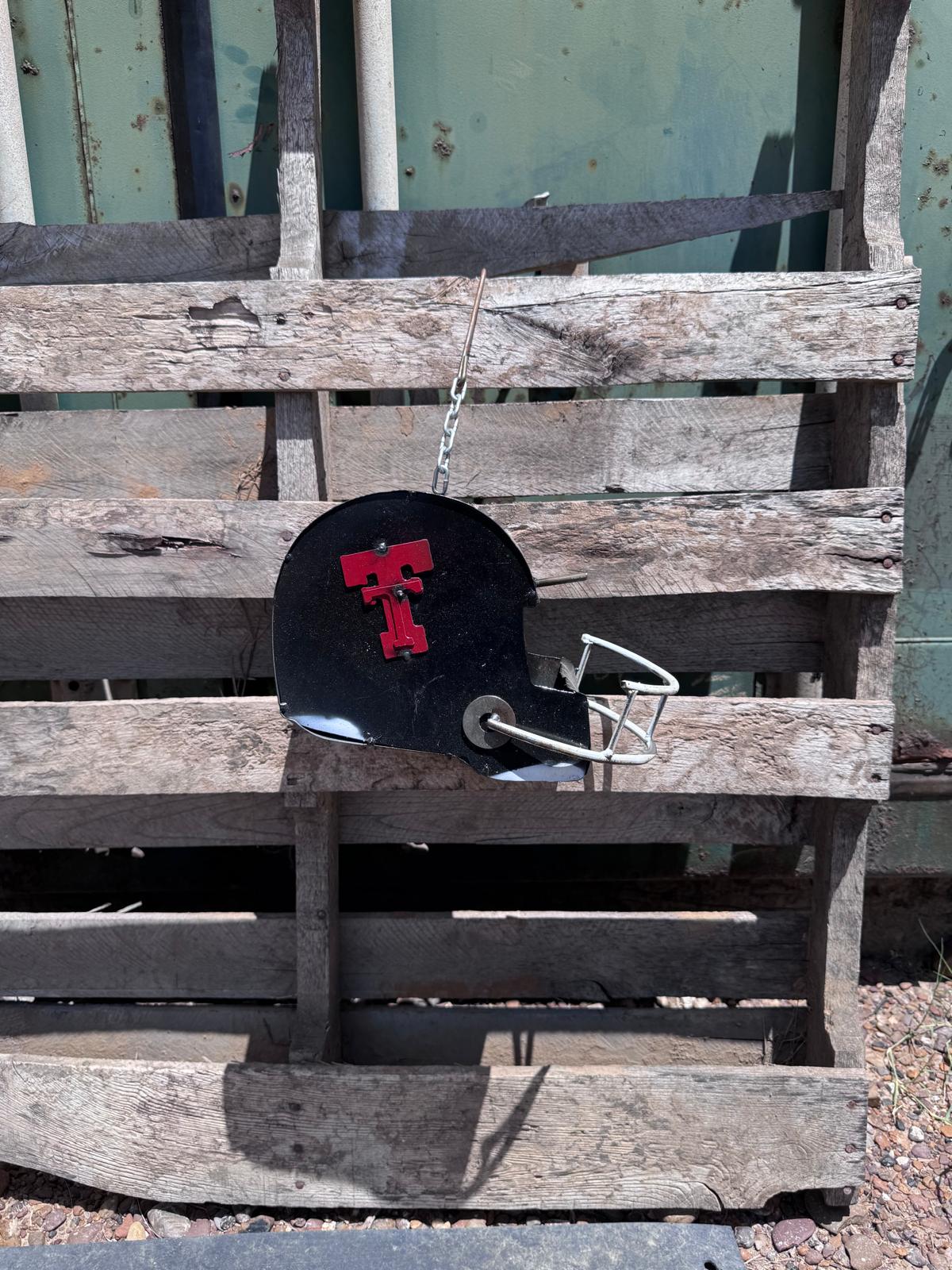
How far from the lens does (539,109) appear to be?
2150 millimetres

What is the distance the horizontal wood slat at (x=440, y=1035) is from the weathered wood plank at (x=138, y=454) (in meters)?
1.29

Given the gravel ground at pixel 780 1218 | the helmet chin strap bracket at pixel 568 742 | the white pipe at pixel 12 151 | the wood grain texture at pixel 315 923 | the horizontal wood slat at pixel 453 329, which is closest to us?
the helmet chin strap bracket at pixel 568 742

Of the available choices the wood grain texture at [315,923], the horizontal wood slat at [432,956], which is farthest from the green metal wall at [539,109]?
→ the horizontal wood slat at [432,956]

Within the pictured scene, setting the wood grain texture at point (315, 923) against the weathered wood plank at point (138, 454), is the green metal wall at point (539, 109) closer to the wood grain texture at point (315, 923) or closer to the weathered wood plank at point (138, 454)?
the weathered wood plank at point (138, 454)

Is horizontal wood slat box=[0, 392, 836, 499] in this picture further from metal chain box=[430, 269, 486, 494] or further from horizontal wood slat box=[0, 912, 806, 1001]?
horizontal wood slat box=[0, 912, 806, 1001]

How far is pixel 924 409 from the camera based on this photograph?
2.31 metres

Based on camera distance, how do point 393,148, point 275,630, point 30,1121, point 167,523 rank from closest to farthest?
point 275,630 → point 167,523 → point 30,1121 → point 393,148

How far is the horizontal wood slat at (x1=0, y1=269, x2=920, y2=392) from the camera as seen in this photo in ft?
5.62

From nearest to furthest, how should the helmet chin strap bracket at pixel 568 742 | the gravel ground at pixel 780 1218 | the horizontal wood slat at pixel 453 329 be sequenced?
the helmet chin strap bracket at pixel 568 742
the horizontal wood slat at pixel 453 329
the gravel ground at pixel 780 1218

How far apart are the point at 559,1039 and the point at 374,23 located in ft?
8.27

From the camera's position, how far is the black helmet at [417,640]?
1485 mm

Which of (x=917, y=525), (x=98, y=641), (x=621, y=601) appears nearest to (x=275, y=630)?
(x=98, y=641)

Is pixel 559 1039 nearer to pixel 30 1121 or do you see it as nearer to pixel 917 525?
pixel 30 1121

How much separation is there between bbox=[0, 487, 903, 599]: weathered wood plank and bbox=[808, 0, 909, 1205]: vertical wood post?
0.11 meters
